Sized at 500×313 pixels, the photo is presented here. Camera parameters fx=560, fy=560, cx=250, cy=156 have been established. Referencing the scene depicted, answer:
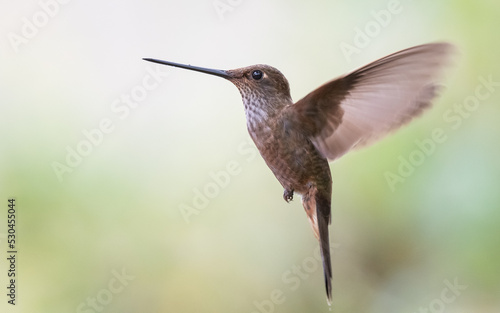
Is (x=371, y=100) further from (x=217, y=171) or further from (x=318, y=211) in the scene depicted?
→ (x=217, y=171)

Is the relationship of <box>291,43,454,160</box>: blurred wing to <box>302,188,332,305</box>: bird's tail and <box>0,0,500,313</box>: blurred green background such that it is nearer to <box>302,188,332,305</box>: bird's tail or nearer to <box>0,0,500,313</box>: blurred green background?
<box>302,188,332,305</box>: bird's tail

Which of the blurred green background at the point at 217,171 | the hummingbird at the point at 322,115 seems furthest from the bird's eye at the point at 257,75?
the blurred green background at the point at 217,171

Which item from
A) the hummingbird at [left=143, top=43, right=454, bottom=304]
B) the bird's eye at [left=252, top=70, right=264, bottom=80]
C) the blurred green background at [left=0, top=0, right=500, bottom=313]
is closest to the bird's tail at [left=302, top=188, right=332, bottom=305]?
the hummingbird at [left=143, top=43, right=454, bottom=304]

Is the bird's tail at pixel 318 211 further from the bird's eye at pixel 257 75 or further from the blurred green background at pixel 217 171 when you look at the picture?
the blurred green background at pixel 217 171

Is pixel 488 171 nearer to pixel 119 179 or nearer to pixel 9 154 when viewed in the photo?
pixel 119 179

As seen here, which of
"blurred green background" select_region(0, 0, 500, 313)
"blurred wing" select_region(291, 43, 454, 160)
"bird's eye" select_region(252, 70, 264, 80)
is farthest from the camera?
"blurred green background" select_region(0, 0, 500, 313)

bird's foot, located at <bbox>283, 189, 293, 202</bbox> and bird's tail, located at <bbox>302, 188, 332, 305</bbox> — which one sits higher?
bird's foot, located at <bbox>283, 189, 293, 202</bbox>
